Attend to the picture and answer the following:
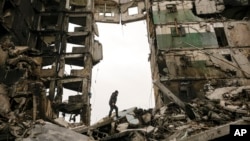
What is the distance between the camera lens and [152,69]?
31.6 m

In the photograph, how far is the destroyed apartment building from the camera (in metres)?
13.1

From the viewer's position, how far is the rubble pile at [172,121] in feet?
39.6

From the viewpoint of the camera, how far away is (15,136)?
35.8ft

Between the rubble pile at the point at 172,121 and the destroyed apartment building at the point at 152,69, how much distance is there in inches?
1.8

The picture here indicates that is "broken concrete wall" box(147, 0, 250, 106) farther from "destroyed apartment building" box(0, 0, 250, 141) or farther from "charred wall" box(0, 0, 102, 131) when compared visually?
"charred wall" box(0, 0, 102, 131)

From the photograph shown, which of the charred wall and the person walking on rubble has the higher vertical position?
the charred wall

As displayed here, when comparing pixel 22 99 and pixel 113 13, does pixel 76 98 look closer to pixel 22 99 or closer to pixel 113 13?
pixel 22 99

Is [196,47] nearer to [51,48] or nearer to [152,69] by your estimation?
[152,69]

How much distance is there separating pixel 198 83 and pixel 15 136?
57.2 ft

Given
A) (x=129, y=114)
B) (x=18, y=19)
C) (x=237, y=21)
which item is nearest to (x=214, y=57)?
(x=237, y=21)

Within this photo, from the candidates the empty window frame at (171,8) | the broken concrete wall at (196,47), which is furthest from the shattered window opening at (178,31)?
the empty window frame at (171,8)

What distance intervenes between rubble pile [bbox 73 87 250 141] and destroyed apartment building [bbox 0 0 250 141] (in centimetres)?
5

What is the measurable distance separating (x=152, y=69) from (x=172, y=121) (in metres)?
16.9

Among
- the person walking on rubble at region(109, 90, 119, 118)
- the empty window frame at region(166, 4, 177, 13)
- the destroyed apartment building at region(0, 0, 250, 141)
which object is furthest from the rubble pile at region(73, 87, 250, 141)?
the empty window frame at region(166, 4, 177, 13)
